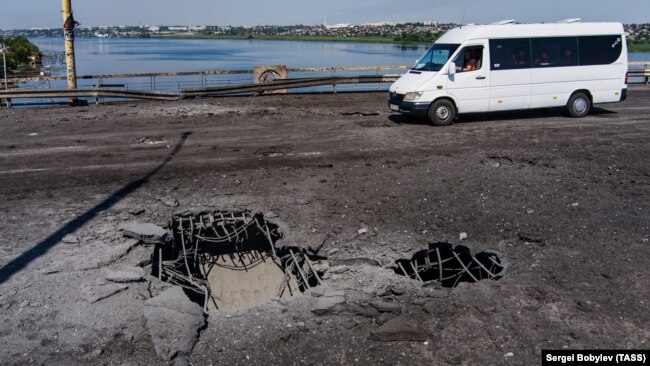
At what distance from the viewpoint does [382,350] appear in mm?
4641

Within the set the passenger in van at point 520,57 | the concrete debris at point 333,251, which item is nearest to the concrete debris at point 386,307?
the concrete debris at point 333,251

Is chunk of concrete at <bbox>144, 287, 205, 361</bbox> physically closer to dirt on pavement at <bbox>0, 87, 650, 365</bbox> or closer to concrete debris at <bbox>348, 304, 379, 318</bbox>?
dirt on pavement at <bbox>0, 87, 650, 365</bbox>

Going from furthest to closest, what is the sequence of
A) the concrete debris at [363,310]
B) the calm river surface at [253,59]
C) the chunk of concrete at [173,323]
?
the calm river surface at [253,59], the concrete debris at [363,310], the chunk of concrete at [173,323]

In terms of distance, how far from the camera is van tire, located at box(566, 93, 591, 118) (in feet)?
51.1

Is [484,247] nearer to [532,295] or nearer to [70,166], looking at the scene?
[532,295]

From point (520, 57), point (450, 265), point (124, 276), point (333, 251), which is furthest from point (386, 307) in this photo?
point (520, 57)

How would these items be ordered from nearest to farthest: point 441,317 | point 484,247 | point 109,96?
point 441,317
point 484,247
point 109,96

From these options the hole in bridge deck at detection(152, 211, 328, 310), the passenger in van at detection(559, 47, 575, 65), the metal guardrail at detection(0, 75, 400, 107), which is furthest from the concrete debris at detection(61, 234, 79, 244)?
the passenger in van at detection(559, 47, 575, 65)

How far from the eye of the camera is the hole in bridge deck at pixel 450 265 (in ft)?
20.6

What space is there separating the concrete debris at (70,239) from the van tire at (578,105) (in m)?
13.5

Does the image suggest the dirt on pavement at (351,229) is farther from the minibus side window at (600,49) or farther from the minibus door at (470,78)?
the minibus side window at (600,49)

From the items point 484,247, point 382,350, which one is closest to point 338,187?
point 484,247

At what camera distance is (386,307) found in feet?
17.5

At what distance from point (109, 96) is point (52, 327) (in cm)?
1532
